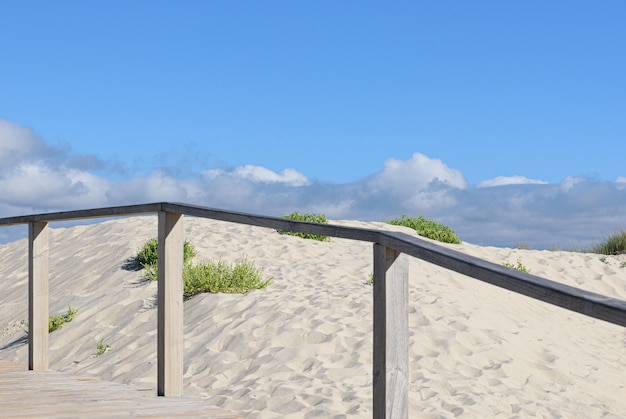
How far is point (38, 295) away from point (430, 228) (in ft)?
32.9

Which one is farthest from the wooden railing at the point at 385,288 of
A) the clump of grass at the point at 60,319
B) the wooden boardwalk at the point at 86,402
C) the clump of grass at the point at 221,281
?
the clump of grass at the point at 60,319

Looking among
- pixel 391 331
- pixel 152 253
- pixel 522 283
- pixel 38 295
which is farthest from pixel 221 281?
pixel 522 283

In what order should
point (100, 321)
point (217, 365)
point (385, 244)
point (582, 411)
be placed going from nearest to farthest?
point (385, 244), point (582, 411), point (217, 365), point (100, 321)

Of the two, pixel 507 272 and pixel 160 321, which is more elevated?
pixel 507 272

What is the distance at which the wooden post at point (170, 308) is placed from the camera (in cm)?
434

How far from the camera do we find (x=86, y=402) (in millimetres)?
4086

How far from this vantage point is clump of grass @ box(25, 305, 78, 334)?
9.78m

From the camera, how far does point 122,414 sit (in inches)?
147

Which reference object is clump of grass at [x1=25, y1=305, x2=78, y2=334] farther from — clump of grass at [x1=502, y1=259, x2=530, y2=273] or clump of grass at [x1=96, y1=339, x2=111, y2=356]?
clump of grass at [x1=502, y1=259, x2=530, y2=273]

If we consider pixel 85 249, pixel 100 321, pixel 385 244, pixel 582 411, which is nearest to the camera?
pixel 385 244

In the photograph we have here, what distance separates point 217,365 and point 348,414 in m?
1.88

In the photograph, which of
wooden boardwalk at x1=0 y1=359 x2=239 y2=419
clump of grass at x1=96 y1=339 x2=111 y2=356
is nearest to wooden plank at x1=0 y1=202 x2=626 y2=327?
wooden boardwalk at x1=0 y1=359 x2=239 y2=419

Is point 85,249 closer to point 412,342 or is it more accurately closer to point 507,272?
point 412,342

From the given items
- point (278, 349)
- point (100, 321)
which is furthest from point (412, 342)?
A: point (100, 321)
